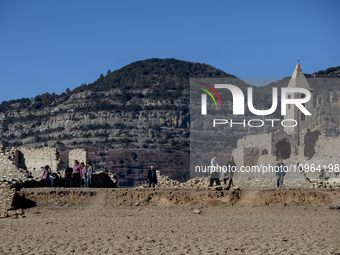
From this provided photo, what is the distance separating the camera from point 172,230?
11.4 m

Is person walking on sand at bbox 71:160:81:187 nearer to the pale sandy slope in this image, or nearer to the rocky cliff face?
the pale sandy slope

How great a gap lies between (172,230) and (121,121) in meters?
83.7

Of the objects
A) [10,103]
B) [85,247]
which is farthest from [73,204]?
[10,103]

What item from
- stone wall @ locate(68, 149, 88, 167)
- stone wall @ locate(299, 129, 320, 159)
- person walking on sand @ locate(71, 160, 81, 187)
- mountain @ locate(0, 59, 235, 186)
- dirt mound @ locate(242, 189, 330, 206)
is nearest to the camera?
dirt mound @ locate(242, 189, 330, 206)

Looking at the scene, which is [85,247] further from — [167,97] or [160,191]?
[167,97]

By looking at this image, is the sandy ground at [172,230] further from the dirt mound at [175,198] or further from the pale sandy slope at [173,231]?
the dirt mound at [175,198]

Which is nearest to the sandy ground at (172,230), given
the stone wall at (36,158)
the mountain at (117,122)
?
the stone wall at (36,158)

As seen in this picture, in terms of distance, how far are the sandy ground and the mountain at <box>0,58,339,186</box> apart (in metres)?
52.2

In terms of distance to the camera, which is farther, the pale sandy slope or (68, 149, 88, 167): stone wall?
(68, 149, 88, 167): stone wall

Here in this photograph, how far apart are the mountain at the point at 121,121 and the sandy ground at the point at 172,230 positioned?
171 feet

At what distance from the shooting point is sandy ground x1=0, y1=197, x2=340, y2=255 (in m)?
9.38

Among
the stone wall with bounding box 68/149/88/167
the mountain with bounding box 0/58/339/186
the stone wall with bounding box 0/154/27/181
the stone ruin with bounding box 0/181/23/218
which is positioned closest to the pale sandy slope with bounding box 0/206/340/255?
the stone ruin with bounding box 0/181/23/218

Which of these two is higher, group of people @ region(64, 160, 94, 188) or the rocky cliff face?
the rocky cliff face

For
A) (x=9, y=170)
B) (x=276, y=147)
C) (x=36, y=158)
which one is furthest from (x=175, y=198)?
(x=276, y=147)
